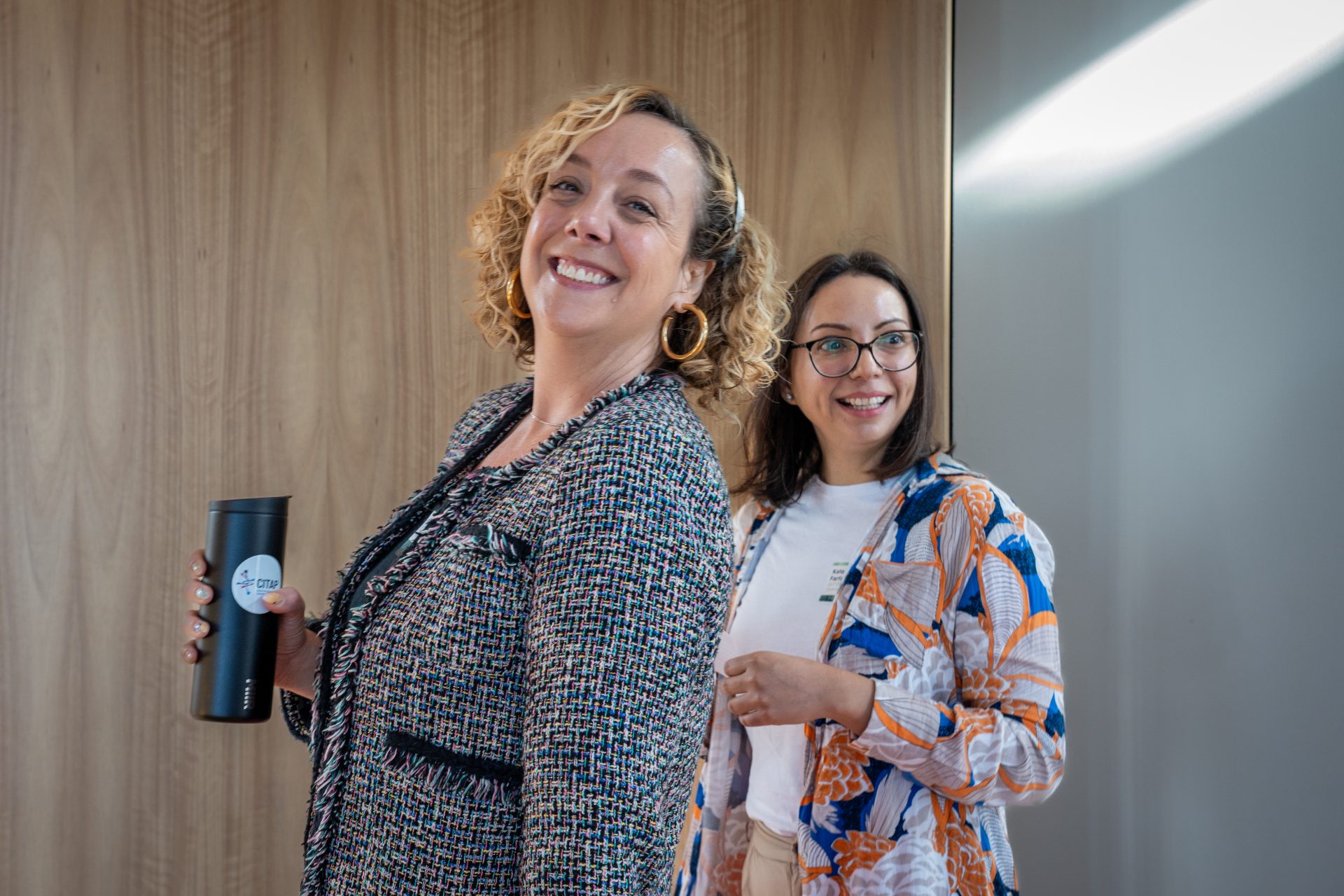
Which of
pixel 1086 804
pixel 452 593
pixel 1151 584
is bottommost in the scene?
pixel 1086 804

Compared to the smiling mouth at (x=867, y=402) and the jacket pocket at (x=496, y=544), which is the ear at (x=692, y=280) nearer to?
the jacket pocket at (x=496, y=544)

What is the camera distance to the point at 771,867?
4.87 feet

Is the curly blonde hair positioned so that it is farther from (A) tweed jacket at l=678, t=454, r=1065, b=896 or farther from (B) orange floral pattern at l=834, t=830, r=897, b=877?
(B) orange floral pattern at l=834, t=830, r=897, b=877

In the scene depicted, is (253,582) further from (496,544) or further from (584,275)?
(584,275)

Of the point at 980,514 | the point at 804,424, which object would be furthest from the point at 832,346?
the point at 980,514

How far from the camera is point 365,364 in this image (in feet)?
7.36

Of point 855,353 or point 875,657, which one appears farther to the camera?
point 855,353

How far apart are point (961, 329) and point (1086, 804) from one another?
3.28 feet

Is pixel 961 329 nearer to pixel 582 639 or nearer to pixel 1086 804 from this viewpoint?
pixel 1086 804

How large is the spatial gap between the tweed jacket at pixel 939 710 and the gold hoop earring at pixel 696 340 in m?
0.57

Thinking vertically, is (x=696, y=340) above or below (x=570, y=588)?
above

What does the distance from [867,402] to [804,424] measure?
7.7 inches

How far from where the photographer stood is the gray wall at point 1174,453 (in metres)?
1.54

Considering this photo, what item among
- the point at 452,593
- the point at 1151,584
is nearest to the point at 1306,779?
the point at 1151,584
